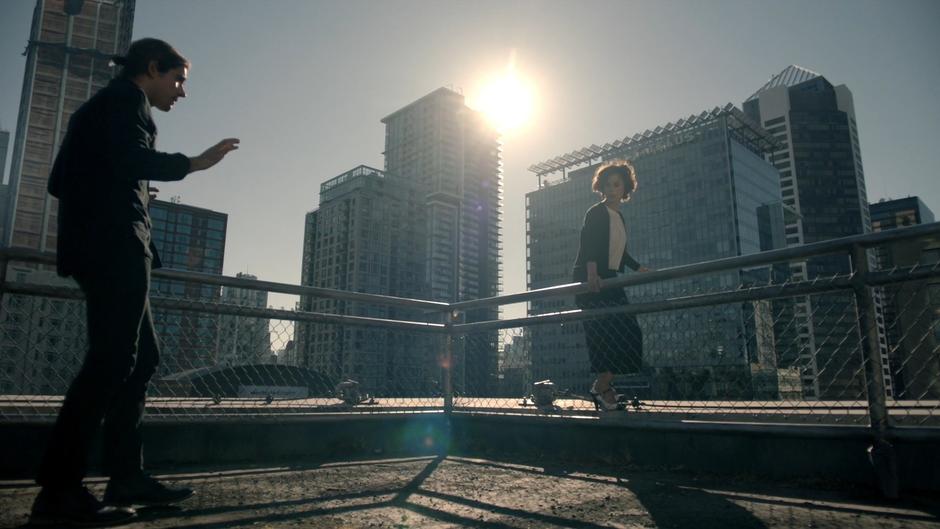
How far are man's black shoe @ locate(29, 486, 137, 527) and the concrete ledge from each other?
148 centimetres

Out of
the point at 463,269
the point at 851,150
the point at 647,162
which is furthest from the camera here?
the point at 463,269

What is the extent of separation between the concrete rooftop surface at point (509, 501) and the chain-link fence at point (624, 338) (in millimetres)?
544

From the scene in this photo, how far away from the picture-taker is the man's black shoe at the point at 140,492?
250 centimetres

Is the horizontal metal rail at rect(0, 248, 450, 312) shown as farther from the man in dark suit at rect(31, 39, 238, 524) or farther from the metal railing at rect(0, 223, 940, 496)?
the man in dark suit at rect(31, 39, 238, 524)

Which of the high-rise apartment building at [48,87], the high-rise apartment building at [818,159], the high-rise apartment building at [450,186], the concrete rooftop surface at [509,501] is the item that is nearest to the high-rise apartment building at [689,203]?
the high-rise apartment building at [450,186]

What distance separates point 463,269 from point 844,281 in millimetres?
173536

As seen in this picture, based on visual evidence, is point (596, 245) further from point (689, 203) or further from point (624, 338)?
point (689, 203)

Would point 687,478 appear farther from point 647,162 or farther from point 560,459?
point 647,162

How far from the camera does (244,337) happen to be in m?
4.92

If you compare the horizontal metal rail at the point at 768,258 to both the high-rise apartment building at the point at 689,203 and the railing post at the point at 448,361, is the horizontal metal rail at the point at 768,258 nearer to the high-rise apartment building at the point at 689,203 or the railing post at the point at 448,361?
the railing post at the point at 448,361

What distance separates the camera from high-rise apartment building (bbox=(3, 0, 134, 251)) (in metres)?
105

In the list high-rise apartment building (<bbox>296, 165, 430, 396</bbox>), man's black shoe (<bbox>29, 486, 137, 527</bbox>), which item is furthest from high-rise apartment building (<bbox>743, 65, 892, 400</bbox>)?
man's black shoe (<bbox>29, 486, 137, 527</bbox>)

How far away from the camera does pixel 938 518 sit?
85.7 inches

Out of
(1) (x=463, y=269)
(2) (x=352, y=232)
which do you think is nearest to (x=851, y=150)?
(1) (x=463, y=269)
